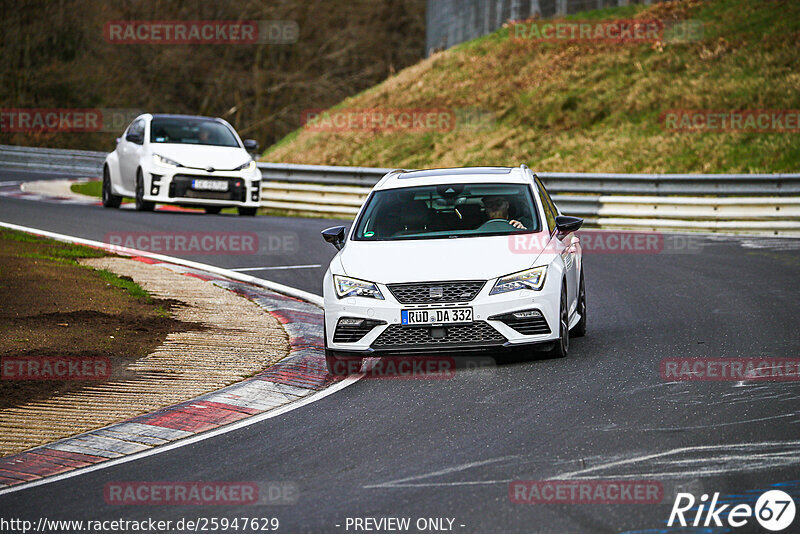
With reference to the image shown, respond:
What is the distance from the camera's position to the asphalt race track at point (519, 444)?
5.79 meters

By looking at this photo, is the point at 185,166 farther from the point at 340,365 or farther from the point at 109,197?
the point at 340,365

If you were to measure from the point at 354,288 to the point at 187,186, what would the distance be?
12570 millimetres

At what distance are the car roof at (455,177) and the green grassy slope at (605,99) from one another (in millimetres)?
14369

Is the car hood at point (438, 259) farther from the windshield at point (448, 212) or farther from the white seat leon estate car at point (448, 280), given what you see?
the windshield at point (448, 212)

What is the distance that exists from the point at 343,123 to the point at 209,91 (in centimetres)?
2030

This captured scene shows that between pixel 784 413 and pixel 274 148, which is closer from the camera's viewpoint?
pixel 784 413

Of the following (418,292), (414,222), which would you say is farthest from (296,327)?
(418,292)

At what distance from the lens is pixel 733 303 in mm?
12523

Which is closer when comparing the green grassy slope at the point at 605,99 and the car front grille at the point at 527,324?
the car front grille at the point at 527,324

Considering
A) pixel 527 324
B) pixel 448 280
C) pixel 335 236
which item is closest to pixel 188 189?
pixel 335 236

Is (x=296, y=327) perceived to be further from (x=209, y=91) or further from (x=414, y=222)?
(x=209, y=91)

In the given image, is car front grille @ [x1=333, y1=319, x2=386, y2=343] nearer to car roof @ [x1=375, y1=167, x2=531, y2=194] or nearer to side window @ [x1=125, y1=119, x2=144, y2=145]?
car roof @ [x1=375, y1=167, x2=531, y2=194]

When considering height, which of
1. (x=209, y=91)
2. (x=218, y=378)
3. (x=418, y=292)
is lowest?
(x=218, y=378)

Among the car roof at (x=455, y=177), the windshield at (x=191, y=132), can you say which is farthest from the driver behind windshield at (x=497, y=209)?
the windshield at (x=191, y=132)
